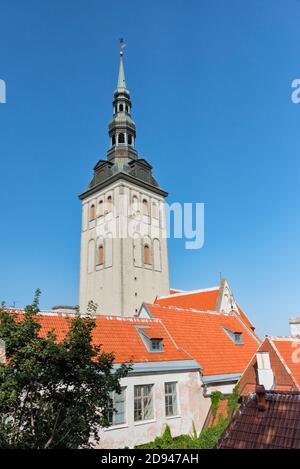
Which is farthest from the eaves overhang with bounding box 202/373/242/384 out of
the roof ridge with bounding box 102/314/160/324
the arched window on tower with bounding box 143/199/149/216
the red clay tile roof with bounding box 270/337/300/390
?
the arched window on tower with bounding box 143/199/149/216

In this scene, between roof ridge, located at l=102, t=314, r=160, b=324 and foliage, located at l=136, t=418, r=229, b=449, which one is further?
roof ridge, located at l=102, t=314, r=160, b=324

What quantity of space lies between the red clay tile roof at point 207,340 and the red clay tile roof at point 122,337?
1562 millimetres

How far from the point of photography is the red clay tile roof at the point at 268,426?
26.9ft

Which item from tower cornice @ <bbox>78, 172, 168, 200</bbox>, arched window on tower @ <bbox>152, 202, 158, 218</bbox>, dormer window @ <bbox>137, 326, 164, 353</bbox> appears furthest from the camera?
arched window on tower @ <bbox>152, 202, 158, 218</bbox>

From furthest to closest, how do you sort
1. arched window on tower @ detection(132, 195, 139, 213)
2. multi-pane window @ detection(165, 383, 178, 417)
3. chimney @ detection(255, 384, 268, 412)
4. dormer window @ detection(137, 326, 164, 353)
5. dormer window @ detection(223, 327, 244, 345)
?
1. arched window on tower @ detection(132, 195, 139, 213)
2. dormer window @ detection(223, 327, 244, 345)
3. dormer window @ detection(137, 326, 164, 353)
4. multi-pane window @ detection(165, 383, 178, 417)
5. chimney @ detection(255, 384, 268, 412)

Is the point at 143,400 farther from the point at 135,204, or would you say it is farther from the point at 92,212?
the point at 92,212

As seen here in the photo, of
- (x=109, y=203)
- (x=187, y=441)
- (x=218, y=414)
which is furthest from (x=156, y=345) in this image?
(x=109, y=203)

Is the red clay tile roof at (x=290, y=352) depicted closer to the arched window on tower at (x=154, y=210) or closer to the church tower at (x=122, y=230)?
the church tower at (x=122, y=230)

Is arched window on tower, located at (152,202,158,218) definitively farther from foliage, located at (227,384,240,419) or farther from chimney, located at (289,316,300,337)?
foliage, located at (227,384,240,419)

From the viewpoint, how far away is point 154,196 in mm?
45344

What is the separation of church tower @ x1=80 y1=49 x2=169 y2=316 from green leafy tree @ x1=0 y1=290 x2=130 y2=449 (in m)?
28.8

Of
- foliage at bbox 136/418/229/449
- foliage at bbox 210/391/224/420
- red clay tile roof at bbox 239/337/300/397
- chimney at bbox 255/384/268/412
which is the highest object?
chimney at bbox 255/384/268/412

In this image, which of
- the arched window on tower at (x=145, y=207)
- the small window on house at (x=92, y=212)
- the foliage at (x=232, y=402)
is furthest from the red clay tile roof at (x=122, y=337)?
the small window on house at (x=92, y=212)

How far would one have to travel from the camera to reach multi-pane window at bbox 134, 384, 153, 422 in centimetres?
1667
